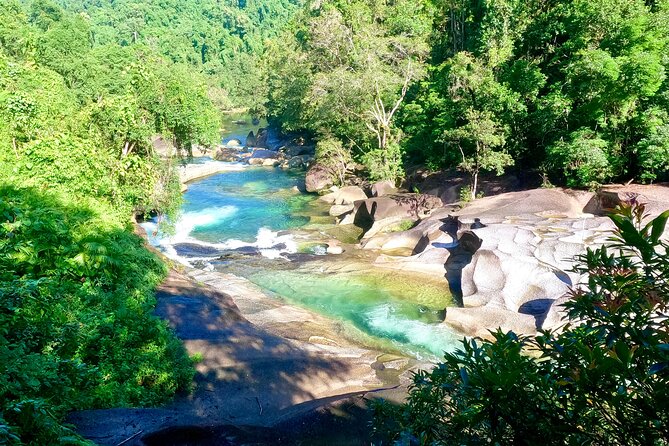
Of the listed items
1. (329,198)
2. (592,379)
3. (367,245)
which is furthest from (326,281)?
(592,379)

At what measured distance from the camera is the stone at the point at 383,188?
87.2ft

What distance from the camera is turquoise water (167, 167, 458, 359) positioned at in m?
12.9

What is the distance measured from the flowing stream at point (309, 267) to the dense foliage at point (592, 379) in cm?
959

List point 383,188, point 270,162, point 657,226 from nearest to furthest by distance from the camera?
1. point 657,226
2. point 383,188
3. point 270,162

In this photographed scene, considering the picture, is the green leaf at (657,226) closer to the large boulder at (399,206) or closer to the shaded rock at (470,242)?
the shaded rock at (470,242)

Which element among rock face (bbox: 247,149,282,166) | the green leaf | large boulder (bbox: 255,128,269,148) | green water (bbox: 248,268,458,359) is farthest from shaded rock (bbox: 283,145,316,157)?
the green leaf

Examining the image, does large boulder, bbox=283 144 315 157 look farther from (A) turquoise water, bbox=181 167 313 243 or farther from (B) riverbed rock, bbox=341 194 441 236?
(B) riverbed rock, bbox=341 194 441 236

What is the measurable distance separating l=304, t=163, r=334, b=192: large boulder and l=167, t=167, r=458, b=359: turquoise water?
2.76m

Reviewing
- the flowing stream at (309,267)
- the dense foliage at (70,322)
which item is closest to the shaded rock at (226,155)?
the flowing stream at (309,267)

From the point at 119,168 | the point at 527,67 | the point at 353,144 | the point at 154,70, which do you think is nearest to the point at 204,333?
the point at 119,168

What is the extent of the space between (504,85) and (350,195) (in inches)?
425

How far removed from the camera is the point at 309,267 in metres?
17.8

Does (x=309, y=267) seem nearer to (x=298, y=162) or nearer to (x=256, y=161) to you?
(x=298, y=162)

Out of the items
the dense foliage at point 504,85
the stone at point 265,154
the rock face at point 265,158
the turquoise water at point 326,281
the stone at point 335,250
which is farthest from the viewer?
the stone at point 265,154
